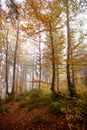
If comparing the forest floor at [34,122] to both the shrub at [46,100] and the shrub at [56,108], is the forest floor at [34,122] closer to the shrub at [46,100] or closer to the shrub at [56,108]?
the shrub at [56,108]

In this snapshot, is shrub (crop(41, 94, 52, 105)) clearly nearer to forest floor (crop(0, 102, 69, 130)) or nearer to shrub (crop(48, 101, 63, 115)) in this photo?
forest floor (crop(0, 102, 69, 130))

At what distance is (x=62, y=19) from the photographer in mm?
11672

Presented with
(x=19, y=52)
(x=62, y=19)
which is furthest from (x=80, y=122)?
(x=19, y=52)

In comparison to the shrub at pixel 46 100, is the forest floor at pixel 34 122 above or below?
below

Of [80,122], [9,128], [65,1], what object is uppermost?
[65,1]

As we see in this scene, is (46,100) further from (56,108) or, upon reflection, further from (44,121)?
(44,121)

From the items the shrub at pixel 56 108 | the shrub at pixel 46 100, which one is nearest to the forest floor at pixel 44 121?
the shrub at pixel 56 108

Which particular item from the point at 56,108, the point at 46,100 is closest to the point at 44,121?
the point at 56,108

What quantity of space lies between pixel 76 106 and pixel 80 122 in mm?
1057

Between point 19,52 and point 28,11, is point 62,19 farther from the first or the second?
point 19,52

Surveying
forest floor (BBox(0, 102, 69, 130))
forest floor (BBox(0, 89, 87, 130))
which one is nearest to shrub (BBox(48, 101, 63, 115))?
forest floor (BBox(0, 89, 87, 130))

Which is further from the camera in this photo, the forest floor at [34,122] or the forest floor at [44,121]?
the forest floor at [34,122]

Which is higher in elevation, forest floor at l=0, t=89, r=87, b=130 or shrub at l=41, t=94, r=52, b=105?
shrub at l=41, t=94, r=52, b=105

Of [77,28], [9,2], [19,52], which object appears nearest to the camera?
[9,2]
